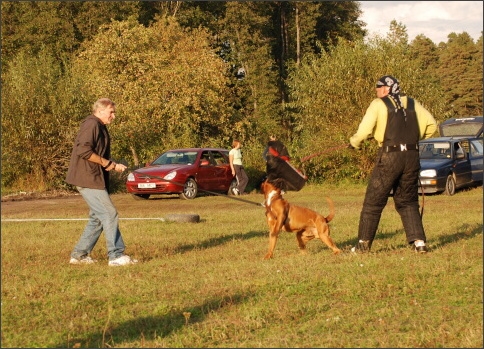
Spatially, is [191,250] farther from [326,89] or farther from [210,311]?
[326,89]

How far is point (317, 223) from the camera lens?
10469mm

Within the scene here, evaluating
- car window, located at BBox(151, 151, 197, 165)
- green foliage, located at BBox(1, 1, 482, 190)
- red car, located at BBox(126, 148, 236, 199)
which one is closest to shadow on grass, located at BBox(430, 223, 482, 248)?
green foliage, located at BBox(1, 1, 482, 190)

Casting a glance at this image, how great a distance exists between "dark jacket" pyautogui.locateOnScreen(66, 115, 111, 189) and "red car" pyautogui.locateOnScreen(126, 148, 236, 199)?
1351 centimetres

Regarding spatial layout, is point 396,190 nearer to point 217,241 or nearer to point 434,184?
point 217,241

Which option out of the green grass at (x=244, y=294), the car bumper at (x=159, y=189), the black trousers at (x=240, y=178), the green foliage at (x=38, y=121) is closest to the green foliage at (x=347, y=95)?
the black trousers at (x=240, y=178)

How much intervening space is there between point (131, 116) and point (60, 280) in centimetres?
2725

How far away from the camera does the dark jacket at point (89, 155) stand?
32.0 ft

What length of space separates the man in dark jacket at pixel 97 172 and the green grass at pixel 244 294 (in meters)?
0.35

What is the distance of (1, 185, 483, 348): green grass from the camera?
20.1 feet

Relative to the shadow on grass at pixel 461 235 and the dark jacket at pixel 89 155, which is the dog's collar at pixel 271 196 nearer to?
the dark jacket at pixel 89 155

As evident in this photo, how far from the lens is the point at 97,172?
992cm

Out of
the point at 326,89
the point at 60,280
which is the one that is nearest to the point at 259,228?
the point at 60,280

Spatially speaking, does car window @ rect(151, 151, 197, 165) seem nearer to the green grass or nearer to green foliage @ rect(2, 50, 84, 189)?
green foliage @ rect(2, 50, 84, 189)

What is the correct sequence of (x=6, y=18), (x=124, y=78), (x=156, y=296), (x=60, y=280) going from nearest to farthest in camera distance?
(x=156, y=296), (x=60, y=280), (x=124, y=78), (x=6, y=18)
